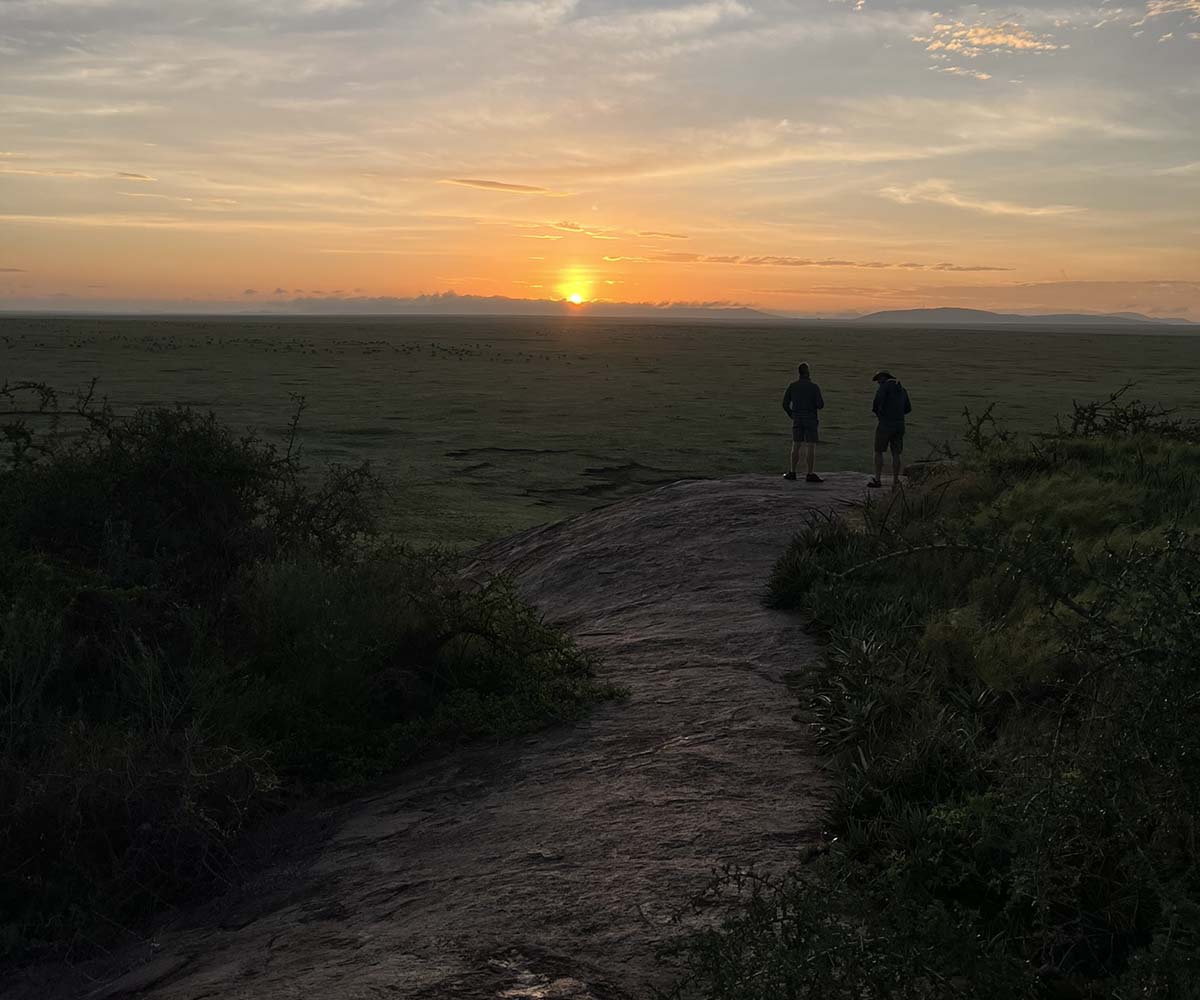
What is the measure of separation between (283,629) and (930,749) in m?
4.03

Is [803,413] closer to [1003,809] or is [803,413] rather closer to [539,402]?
[1003,809]

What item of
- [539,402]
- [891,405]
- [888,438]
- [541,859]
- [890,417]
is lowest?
[541,859]

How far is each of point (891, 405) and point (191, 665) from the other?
35.2 ft

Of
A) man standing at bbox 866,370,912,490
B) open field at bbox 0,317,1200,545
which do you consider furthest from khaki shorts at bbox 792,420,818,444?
open field at bbox 0,317,1200,545

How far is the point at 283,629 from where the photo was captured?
22.3 feet

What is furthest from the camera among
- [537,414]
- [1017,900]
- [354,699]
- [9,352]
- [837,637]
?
[9,352]

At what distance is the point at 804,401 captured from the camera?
14922 millimetres

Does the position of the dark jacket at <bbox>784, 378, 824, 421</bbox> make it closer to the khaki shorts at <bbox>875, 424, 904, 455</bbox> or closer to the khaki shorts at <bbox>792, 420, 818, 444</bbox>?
the khaki shorts at <bbox>792, 420, 818, 444</bbox>

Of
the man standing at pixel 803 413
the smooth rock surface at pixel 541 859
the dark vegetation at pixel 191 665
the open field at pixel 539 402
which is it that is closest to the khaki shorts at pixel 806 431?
the man standing at pixel 803 413

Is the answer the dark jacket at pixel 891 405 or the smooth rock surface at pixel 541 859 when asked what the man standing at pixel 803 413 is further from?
the smooth rock surface at pixel 541 859

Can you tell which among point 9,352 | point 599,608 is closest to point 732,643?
point 599,608

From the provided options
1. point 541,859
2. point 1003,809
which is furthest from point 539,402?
point 1003,809

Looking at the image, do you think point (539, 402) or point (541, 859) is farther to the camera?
point (539, 402)

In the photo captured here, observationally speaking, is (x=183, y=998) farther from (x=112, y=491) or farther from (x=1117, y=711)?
(x=112, y=491)
